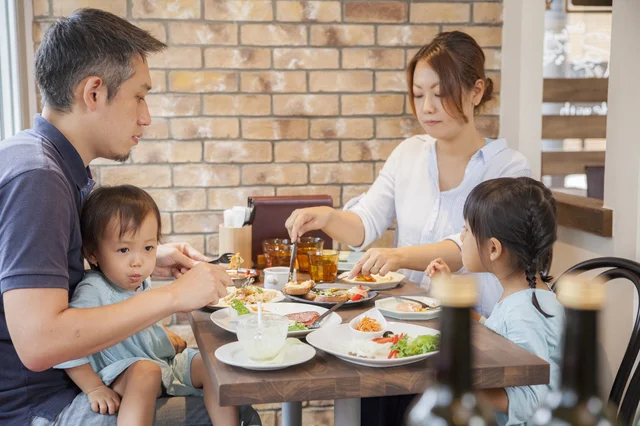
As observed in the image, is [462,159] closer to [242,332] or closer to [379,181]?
[379,181]

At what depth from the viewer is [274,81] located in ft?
10.3

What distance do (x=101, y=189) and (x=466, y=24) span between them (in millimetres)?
2005

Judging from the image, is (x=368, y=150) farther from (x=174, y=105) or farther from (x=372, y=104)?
(x=174, y=105)

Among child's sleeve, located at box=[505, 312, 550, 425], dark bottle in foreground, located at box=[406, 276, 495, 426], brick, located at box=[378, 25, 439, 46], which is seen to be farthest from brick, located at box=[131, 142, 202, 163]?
dark bottle in foreground, located at box=[406, 276, 495, 426]

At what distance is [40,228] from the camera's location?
4.67 feet

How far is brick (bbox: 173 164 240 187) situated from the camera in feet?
10.3

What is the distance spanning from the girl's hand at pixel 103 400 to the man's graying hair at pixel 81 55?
0.65m

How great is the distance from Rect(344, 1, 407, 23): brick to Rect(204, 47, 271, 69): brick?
15.7 inches

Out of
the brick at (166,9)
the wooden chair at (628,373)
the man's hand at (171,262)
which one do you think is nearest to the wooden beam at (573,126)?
the brick at (166,9)

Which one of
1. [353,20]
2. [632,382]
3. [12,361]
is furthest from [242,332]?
[353,20]

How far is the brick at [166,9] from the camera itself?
3013 mm

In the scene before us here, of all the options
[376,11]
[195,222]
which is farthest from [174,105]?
[376,11]

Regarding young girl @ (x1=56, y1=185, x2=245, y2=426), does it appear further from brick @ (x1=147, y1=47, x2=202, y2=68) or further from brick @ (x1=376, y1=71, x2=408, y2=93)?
brick @ (x1=376, y1=71, x2=408, y2=93)

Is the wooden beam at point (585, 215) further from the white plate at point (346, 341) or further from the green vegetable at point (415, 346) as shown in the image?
the green vegetable at point (415, 346)
